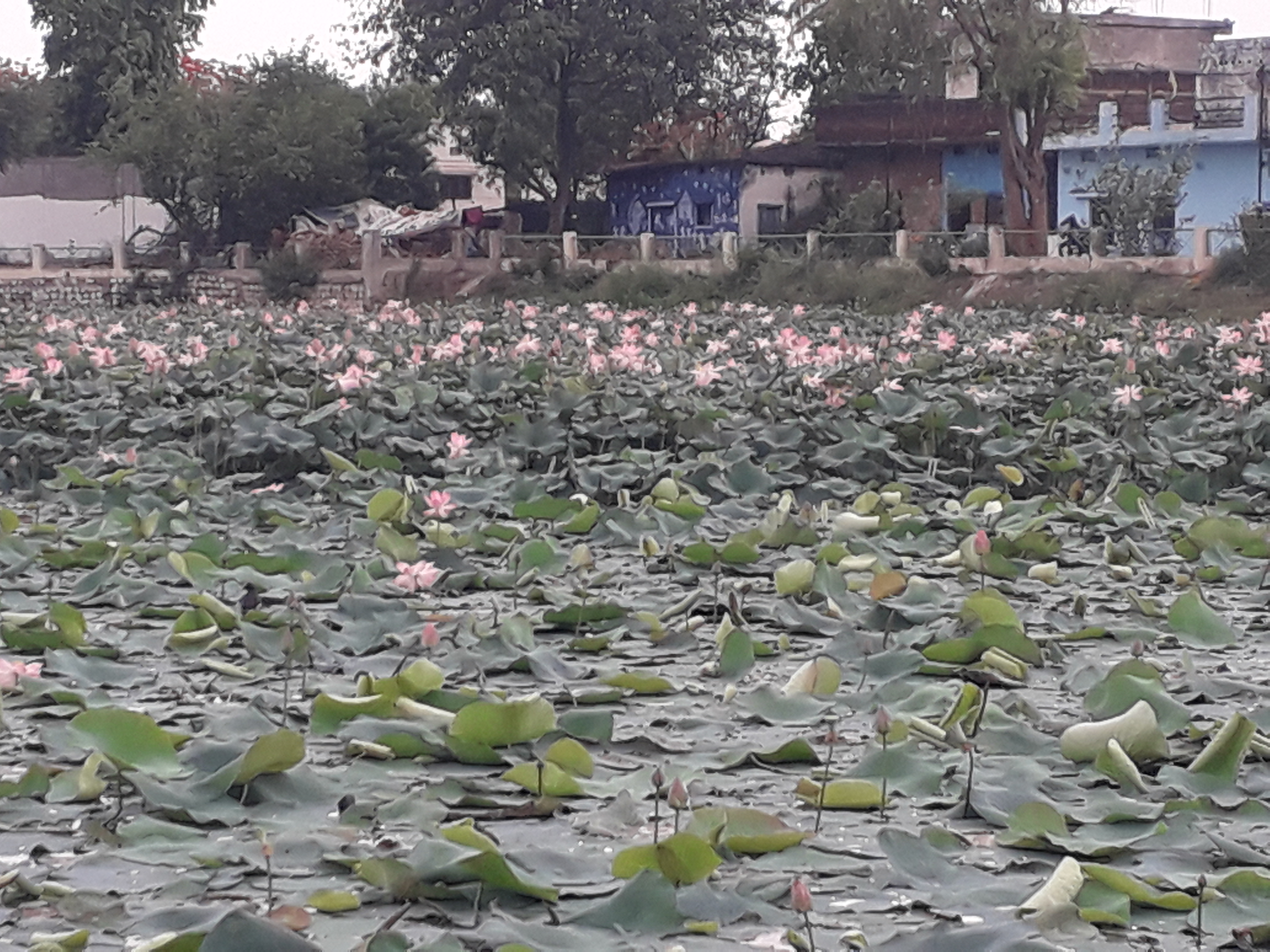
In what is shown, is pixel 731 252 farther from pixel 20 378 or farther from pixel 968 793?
pixel 968 793

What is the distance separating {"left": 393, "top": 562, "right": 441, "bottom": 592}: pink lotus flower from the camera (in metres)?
3.45

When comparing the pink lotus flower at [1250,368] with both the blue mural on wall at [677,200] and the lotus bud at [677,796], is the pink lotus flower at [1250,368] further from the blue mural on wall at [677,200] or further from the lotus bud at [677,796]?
the blue mural on wall at [677,200]

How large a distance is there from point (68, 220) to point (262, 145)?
7.18 metres

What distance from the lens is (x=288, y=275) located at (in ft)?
96.8

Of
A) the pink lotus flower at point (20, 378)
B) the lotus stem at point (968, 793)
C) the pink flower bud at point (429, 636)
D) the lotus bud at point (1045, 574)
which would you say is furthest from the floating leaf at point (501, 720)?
the pink lotus flower at point (20, 378)

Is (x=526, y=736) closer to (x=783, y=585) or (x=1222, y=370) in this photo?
(x=783, y=585)

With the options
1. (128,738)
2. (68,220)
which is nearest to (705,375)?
(128,738)

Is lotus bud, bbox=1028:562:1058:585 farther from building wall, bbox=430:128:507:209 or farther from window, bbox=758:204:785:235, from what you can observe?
building wall, bbox=430:128:507:209

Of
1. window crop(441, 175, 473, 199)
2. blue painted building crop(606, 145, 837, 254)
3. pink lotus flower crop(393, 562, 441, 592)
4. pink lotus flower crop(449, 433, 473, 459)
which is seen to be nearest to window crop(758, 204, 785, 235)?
blue painted building crop(606, 145, 837, 254)

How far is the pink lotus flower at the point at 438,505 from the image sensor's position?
408 cm

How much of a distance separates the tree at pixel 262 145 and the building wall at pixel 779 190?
5.55 m

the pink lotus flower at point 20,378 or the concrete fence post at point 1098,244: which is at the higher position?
the concrete fence post at point 1098,244

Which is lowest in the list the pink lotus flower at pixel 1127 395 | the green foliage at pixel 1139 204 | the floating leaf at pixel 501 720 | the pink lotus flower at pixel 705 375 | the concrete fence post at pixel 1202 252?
the floating leaf at pixel 501 720

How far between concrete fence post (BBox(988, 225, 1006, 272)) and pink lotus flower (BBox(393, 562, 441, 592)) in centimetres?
2086
